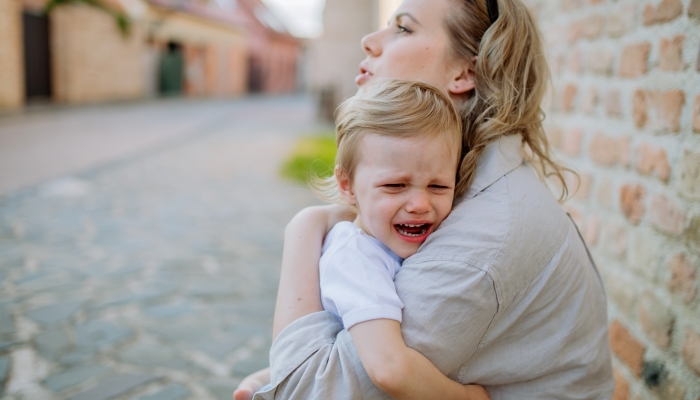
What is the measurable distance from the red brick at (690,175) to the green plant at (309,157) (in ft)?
17.7

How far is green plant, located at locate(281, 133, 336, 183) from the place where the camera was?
7906mm

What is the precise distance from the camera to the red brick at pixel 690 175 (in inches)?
67.3

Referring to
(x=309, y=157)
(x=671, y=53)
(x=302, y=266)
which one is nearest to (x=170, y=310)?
(x=302, y=266)

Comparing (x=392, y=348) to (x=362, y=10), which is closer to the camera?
(x=392, y=348)

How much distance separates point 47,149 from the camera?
8.69 metres

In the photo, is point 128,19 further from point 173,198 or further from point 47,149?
point 173,198

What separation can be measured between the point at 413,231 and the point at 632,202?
106 centimetres

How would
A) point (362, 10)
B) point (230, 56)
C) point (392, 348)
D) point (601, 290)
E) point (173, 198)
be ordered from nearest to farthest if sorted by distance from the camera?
point (392, 348), point (601, 290), point (173, 198), point (362, 10), point (230, 56)

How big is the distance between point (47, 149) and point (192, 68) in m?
17.8

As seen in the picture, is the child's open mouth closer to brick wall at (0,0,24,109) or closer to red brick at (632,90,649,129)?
Result: red brick at (632,90,649,129)

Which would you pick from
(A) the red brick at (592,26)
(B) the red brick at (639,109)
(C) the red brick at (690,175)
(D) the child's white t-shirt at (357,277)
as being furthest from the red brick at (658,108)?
(D) the child's white t-shirt at (357,277)

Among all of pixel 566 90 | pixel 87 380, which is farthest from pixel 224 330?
pixel 566 90

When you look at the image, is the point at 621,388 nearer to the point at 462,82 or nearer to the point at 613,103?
the point at 613,103

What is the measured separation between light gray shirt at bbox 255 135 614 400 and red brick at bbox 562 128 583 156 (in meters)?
1.23
